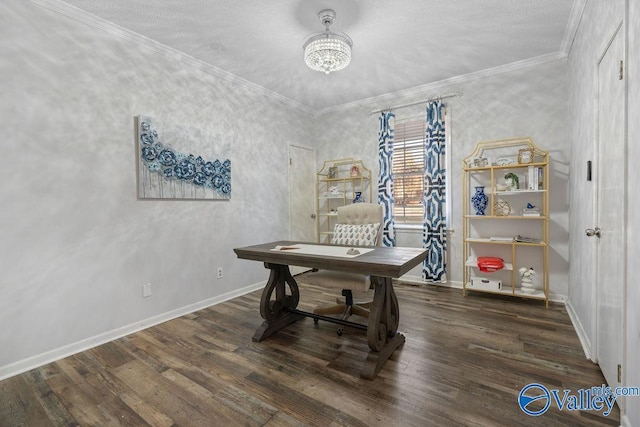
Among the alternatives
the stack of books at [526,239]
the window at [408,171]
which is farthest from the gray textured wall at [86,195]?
the stack of books at [526,239]

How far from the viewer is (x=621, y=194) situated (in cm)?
150

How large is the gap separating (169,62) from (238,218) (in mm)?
1784

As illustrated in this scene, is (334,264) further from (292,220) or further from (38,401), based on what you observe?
(292,220)

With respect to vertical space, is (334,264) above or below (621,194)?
below

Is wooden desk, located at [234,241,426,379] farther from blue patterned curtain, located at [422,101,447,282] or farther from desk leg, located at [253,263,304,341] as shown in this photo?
blue patterned curtain, located at [422,101,447,282]

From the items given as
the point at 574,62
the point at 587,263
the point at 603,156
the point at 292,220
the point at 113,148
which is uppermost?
the point at 574,62

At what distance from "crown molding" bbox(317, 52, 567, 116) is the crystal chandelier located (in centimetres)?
186

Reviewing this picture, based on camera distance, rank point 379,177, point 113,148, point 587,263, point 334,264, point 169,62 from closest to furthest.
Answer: point 334,264 → point 587,263 → point 113,148 → point 169,62 → point 379,177

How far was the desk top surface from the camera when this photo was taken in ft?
6.06

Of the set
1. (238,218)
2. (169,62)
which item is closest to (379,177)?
(238,218)

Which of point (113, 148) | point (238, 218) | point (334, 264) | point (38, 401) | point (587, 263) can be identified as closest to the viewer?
point (38, 401)

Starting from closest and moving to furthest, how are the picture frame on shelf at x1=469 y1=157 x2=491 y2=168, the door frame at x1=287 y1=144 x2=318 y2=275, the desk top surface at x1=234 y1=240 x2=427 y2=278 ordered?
the desk top surface at x1=234 y1=240 x2=427 y2=278 < the picture frame on shelf at x1=469 y1=157 x2=491 y2=168 < the door frame at x1=287 y1=144 x2=318 y2=275

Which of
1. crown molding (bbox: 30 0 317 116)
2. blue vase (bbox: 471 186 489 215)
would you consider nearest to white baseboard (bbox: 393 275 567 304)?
A: blue vase (bbox: 471 186 489 215)

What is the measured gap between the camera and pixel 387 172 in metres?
4.17
